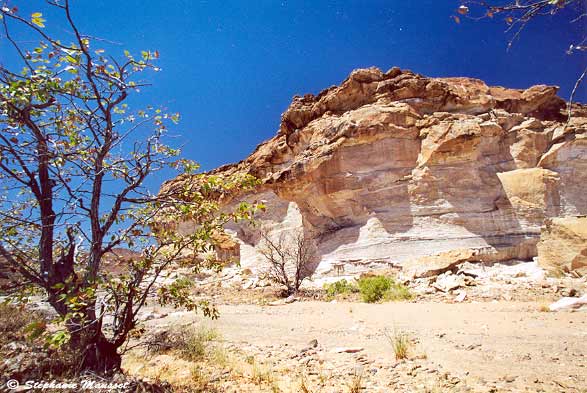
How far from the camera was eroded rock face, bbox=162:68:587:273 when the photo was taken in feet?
63.0

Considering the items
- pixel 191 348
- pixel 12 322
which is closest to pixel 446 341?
pixel 191 348

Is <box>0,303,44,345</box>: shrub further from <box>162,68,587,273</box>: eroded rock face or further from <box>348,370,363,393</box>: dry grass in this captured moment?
<box>162,68,587,273</box>: eroded rock face

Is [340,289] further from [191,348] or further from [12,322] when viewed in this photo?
[12,322]

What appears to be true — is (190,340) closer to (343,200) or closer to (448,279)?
(448,279)

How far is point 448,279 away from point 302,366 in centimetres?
1064

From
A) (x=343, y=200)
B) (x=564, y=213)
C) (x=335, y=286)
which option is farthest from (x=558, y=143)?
(x=335, y=286)

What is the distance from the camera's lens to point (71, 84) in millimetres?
3189

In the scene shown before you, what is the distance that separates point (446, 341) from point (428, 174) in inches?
671

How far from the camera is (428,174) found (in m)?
20.8

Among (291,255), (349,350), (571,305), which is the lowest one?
(571,305)

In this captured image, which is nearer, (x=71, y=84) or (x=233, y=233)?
(x=71, y=84)

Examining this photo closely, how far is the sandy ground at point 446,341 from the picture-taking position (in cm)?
360

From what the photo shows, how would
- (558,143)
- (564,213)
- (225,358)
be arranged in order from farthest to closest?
1. (558,143)
2. (564,213)
3. (225,358)

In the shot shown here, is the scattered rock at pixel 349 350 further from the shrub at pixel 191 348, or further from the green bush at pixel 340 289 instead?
the green bush at pixel 340 289
